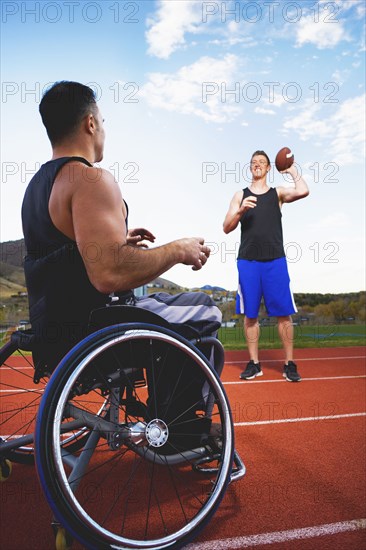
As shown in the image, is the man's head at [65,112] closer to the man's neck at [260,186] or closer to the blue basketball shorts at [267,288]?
the blue basketball shorts at [267,288]

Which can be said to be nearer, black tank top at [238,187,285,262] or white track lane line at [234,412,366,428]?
→ white track lane line at [234,412,366,428]

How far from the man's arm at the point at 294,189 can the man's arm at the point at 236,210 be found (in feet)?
1.23

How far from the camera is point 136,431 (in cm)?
150

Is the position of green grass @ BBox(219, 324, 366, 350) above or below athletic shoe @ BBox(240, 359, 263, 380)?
below

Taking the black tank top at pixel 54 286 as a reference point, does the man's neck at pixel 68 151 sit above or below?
above

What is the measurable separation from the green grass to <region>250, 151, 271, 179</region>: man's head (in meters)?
3.65

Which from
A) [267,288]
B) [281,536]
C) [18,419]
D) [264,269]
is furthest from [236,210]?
[281,536]

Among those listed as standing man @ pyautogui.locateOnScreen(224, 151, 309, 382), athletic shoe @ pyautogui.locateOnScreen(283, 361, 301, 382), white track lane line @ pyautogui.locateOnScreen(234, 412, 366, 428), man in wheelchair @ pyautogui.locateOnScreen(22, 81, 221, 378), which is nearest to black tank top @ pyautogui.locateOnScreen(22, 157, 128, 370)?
man in wheelchair @ pyautogui.locateOnScreen(22, 81, 221, 378)

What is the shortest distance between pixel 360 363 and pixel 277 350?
1.70 m

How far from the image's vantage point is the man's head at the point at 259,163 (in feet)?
15.6

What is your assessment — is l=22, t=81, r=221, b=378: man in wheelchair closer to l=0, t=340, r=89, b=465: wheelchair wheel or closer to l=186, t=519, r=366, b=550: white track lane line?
l=0, t=340, r=89, b=465: wheelchair wheel

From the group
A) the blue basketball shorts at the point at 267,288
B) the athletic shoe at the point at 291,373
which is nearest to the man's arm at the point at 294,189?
the blue basketball shorts at the point at 267,288

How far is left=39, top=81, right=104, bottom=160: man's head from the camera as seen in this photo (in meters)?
1.67

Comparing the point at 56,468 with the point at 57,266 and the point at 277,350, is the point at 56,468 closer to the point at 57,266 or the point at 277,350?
the point at 57,266
